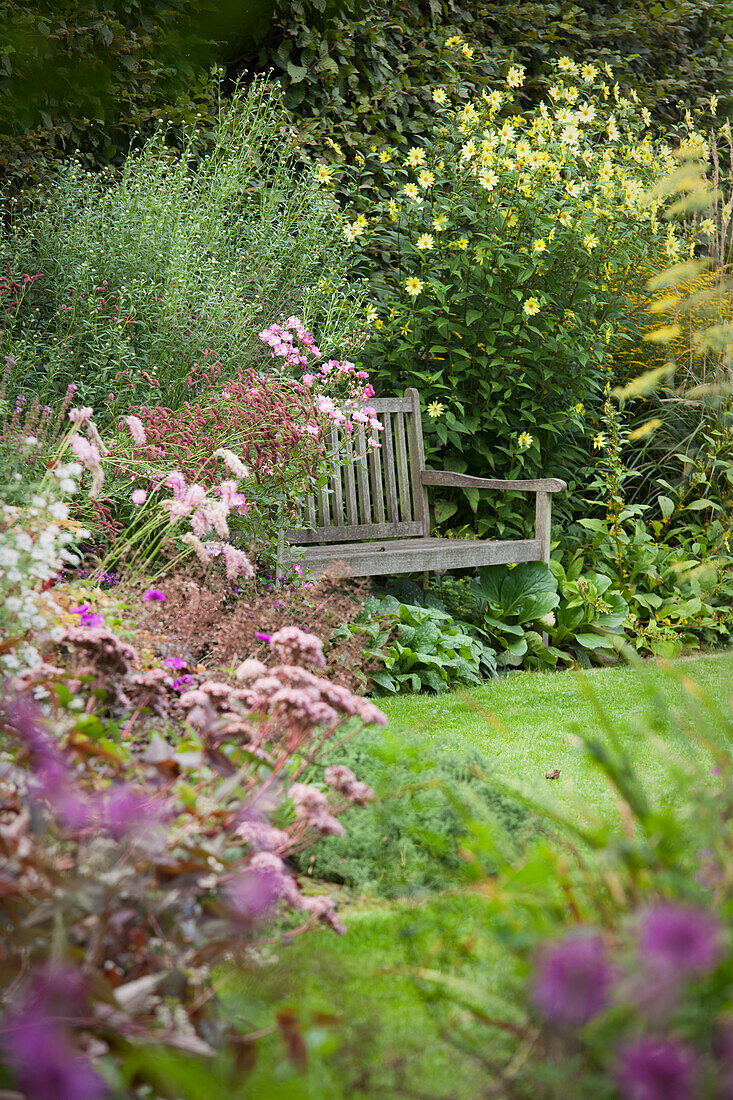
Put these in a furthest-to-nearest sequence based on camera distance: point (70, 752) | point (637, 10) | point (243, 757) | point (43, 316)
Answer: point (637, 10), point (43, 316), point (243, 757), point (70, 752)

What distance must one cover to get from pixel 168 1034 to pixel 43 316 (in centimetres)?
343

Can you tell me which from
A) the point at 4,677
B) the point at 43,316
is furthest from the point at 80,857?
the point at 43,316

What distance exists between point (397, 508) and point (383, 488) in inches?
6.2

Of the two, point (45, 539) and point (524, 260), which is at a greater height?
point (524, 260)

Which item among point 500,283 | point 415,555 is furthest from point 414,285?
point 415,555

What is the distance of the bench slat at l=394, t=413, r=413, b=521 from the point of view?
4.76 m

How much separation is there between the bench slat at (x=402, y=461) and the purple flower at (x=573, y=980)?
13.3ft

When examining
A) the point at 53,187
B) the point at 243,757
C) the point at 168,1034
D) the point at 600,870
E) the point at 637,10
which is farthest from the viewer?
the point at 637,10

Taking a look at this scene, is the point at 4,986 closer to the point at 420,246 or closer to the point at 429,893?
the point at 429,893

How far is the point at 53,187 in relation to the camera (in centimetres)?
424

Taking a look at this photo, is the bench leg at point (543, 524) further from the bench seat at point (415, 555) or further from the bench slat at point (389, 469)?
the bench slat at point (389, 469)

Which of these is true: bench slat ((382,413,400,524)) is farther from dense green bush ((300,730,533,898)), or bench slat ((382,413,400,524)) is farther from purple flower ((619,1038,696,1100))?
purple flower ((619,1038,696,1100))

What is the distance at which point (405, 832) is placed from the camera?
202 centimetres

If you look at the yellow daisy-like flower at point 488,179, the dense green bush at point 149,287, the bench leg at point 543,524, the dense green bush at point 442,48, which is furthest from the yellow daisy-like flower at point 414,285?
the bench leg at point 543,524
